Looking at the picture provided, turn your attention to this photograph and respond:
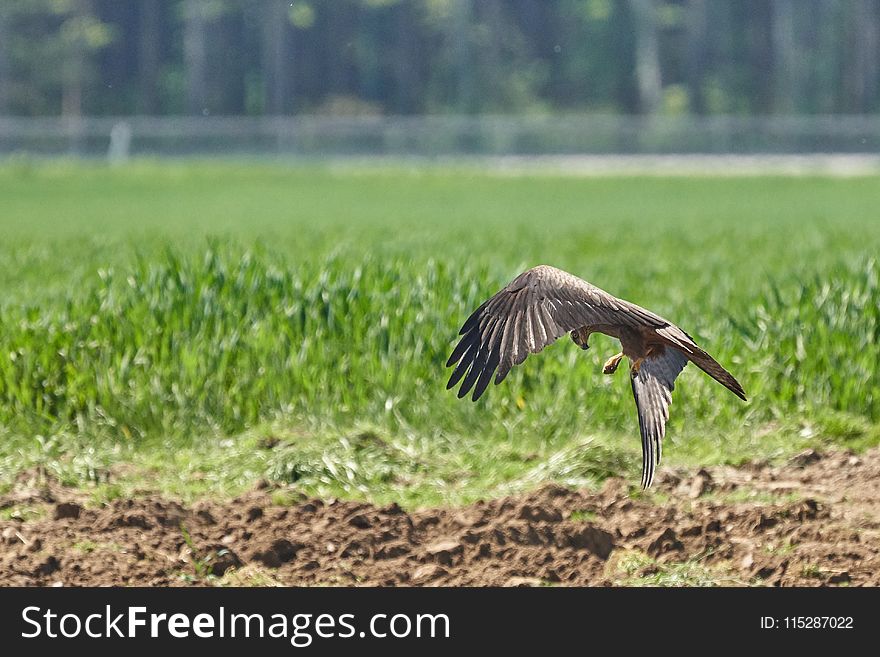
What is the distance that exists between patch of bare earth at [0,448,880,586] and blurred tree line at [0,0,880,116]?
5376 cm

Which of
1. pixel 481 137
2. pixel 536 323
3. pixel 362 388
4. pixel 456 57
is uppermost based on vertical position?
pixel 456 57

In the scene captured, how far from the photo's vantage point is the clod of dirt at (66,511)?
4.88 metres

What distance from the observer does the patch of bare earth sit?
4.44m

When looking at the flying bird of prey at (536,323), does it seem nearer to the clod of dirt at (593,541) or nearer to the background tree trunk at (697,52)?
the clod of dirt at (593,541)

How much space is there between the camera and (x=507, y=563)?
4.54 m

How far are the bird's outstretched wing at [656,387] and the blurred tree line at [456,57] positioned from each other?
5472cm

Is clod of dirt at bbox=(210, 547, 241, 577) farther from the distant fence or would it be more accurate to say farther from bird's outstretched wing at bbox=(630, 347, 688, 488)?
the distant fence

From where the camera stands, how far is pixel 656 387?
13.1ft

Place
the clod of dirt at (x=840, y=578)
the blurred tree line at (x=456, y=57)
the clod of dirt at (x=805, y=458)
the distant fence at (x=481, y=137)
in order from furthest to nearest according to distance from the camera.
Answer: the blurred tree line at (x=456, y=57) < the distant fence at (x=481, y=137) < the clod of dirt at (x=805, y=458) < the clod of dirt at (x=840, y=578)

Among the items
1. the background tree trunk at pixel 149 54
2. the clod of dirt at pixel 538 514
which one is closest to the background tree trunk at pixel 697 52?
the background tree trunk at pixel 149 54

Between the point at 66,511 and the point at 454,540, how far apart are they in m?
1.53

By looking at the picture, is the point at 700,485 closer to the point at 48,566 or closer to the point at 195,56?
the point at 48,566

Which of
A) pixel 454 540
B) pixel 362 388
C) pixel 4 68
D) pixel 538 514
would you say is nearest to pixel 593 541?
pixel 538 514

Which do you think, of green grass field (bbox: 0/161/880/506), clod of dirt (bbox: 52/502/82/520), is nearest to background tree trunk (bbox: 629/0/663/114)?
green grass field (bbox: 0/161/880/506)
